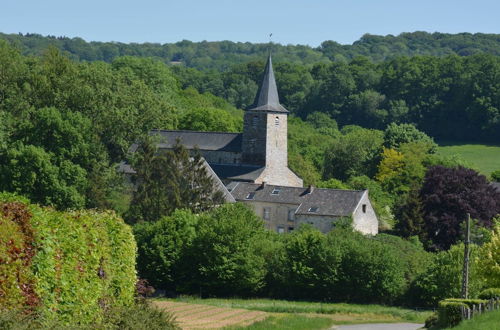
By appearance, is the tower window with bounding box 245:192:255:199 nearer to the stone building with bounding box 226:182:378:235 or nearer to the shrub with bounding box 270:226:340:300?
the stone building with bounding box 226:182:378:235

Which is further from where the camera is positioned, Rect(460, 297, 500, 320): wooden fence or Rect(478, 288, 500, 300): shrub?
Rect(478, 288, 500, 300): shrub

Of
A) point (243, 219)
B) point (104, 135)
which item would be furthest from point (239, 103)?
point (243, 219)

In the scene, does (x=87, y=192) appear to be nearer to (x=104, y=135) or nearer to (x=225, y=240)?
(x=104, y=135)

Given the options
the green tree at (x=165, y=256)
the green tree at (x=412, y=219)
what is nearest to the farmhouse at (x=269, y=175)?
the green tree at (x=412, y=219)

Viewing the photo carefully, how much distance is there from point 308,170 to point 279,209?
18404mm

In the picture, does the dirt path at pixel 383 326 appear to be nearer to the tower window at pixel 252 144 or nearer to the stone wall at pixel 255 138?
the stone wall at pixel 255 138

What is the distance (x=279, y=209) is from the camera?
7562cm

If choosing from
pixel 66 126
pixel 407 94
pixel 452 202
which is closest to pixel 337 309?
pixel 452 202

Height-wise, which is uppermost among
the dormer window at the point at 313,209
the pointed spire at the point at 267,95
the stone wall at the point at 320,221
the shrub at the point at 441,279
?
the pointed spire at the point at 267,95

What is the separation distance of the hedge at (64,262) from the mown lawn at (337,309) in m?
19.1

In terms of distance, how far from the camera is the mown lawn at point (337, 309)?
45125 mm

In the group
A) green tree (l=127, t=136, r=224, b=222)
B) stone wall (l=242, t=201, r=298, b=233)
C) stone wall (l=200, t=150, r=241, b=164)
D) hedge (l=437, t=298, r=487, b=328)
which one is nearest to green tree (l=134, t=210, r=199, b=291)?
green tree (l=127, t=136, r=224, b=222)

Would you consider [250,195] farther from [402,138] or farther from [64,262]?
[64,262]

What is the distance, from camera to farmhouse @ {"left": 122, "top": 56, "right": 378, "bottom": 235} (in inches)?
2827
